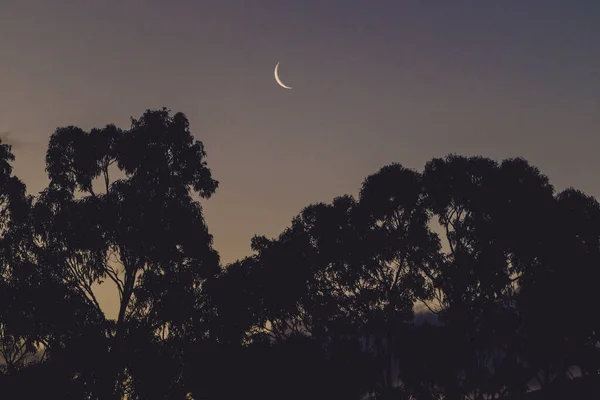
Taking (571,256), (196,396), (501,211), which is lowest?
(196,396)

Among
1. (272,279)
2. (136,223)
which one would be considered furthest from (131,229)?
(272,279)

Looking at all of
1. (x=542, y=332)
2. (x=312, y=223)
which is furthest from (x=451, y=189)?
(x=542, y=332)

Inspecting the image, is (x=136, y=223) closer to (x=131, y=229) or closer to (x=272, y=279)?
Result: (x=131, y=229)

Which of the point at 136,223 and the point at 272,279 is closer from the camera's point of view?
the point at 136,223

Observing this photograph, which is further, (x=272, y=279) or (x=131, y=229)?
(x=272, y=279)

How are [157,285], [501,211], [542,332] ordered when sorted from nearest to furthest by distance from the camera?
[157,285] → [501,211] → [542,332]

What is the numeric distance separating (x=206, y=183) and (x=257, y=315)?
1252 centimetres

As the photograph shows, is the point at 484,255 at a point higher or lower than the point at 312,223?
lower

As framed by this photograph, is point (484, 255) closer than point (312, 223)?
Yes

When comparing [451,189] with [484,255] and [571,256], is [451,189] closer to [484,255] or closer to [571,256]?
[484,255]

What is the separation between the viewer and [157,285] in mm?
36750

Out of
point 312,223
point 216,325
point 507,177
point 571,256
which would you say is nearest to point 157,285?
point 216,325

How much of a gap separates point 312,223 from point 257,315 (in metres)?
8.52

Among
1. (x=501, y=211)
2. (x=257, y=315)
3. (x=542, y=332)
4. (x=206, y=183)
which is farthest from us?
(x=542, y=332)
